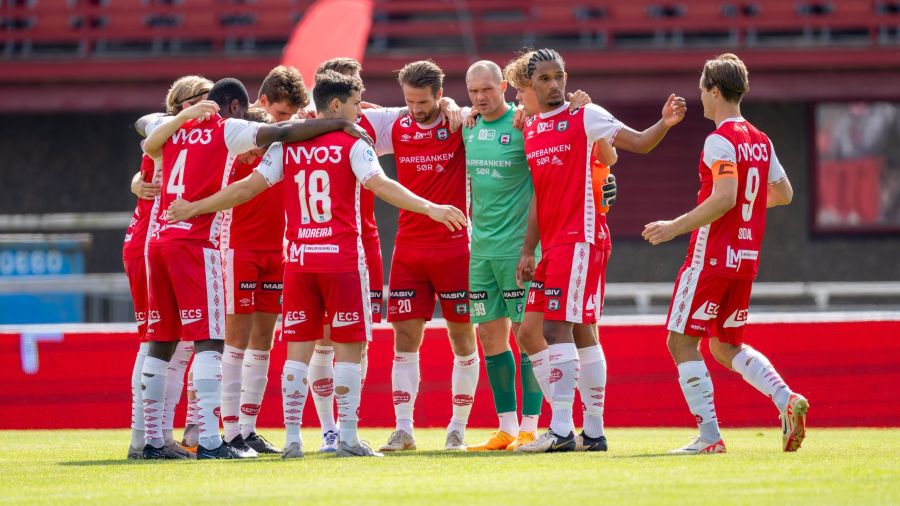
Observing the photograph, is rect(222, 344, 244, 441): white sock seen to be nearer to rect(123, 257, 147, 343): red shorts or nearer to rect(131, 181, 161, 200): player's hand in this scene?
rect(123, 257, 147, 343): red shorts

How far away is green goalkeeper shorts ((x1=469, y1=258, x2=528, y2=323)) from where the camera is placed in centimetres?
872

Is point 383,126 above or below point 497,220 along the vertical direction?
above

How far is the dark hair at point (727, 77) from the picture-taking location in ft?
26.3

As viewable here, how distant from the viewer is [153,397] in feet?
27.0

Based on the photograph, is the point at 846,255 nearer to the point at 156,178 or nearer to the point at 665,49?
the point at 665,49

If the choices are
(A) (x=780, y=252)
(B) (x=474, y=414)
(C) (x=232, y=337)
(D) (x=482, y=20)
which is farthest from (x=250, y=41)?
(C) (x=232, y=337)

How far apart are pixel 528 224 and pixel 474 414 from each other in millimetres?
Result: 3622

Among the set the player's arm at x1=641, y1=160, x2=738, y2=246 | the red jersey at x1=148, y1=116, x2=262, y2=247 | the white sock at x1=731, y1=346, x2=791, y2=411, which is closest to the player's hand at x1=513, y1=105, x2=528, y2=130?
the player's arm at x1=641, y1=160, x2=738, y2=246

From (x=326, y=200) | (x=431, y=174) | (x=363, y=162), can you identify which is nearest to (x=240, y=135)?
(x=326, y=200)

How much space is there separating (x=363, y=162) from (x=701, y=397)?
2354mm

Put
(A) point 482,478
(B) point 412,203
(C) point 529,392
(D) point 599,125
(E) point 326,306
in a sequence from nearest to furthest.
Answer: (A) point 482,478
(B) point 412,203
(E) point 326,306
(D) point 599,125
(C) point 529,392

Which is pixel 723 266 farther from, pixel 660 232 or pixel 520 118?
pixel 520 118

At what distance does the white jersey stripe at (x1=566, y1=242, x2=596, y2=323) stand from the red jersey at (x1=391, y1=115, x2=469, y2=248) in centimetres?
101

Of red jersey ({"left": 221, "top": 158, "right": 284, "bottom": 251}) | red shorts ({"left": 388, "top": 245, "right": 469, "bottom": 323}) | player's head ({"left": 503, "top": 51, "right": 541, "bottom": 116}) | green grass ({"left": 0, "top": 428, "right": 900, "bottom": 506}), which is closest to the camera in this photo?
green grass ({"left": 0, "top": 428, "right": 900, "bottom": 506})
